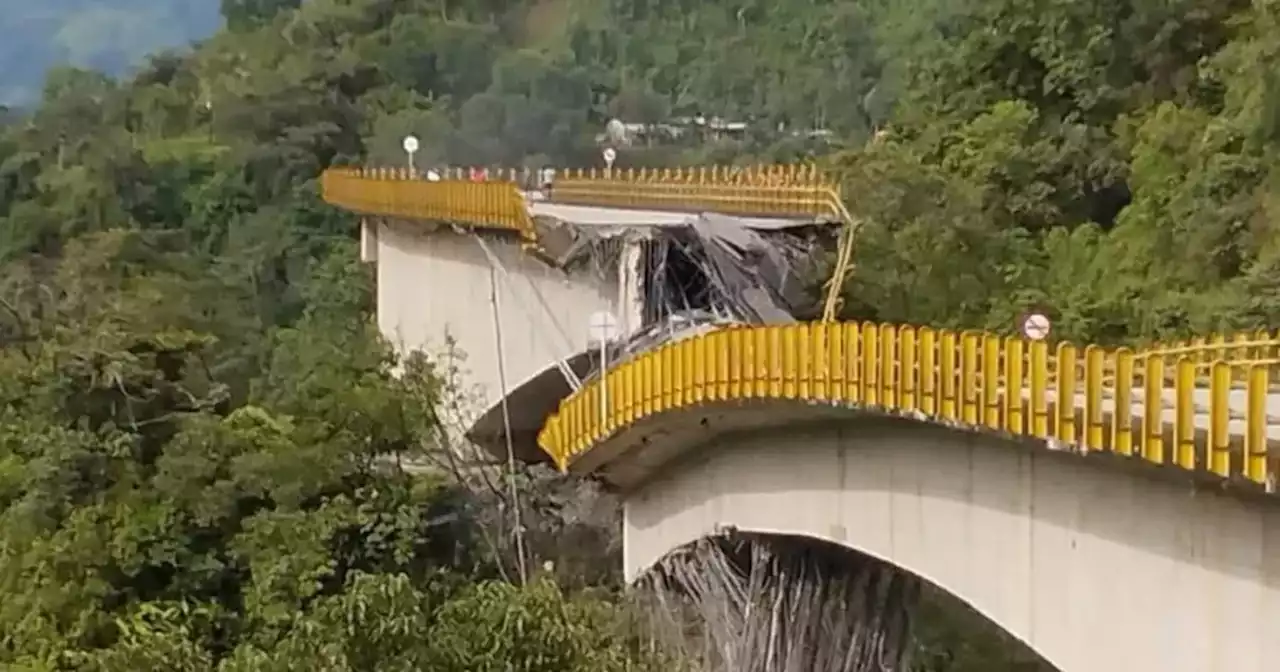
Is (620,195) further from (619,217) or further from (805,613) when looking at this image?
(805,613)

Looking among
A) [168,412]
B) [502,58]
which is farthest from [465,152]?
[168,412]

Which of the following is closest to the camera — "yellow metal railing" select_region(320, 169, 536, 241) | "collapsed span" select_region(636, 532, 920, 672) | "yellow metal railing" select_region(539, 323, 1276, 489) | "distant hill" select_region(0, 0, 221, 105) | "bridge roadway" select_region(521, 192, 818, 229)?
"yellow metal railing" select_region(539, 323, 1276, 489)

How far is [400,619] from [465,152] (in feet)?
160

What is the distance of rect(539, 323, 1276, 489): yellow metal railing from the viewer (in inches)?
395

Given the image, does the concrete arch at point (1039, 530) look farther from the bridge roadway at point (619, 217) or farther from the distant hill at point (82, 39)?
the distant hill at point (82, 39)

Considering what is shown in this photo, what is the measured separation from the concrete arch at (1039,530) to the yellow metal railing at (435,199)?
8994 mm

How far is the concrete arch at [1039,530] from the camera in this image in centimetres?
1070

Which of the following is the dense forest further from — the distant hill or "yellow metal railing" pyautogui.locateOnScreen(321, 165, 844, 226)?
the distant hill

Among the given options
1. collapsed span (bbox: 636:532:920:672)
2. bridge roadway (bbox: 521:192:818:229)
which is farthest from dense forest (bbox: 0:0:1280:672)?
bridge roadway (bbox: 521:192:818:229)

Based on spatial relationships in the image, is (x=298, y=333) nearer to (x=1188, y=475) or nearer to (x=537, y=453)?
(x=537, y=453)

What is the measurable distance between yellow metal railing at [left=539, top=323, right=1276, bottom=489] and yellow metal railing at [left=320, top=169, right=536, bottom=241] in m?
8.69

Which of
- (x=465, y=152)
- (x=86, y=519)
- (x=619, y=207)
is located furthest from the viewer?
(x=465, y=152)

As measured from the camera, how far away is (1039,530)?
42.8ft

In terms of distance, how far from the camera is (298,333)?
129 ft
